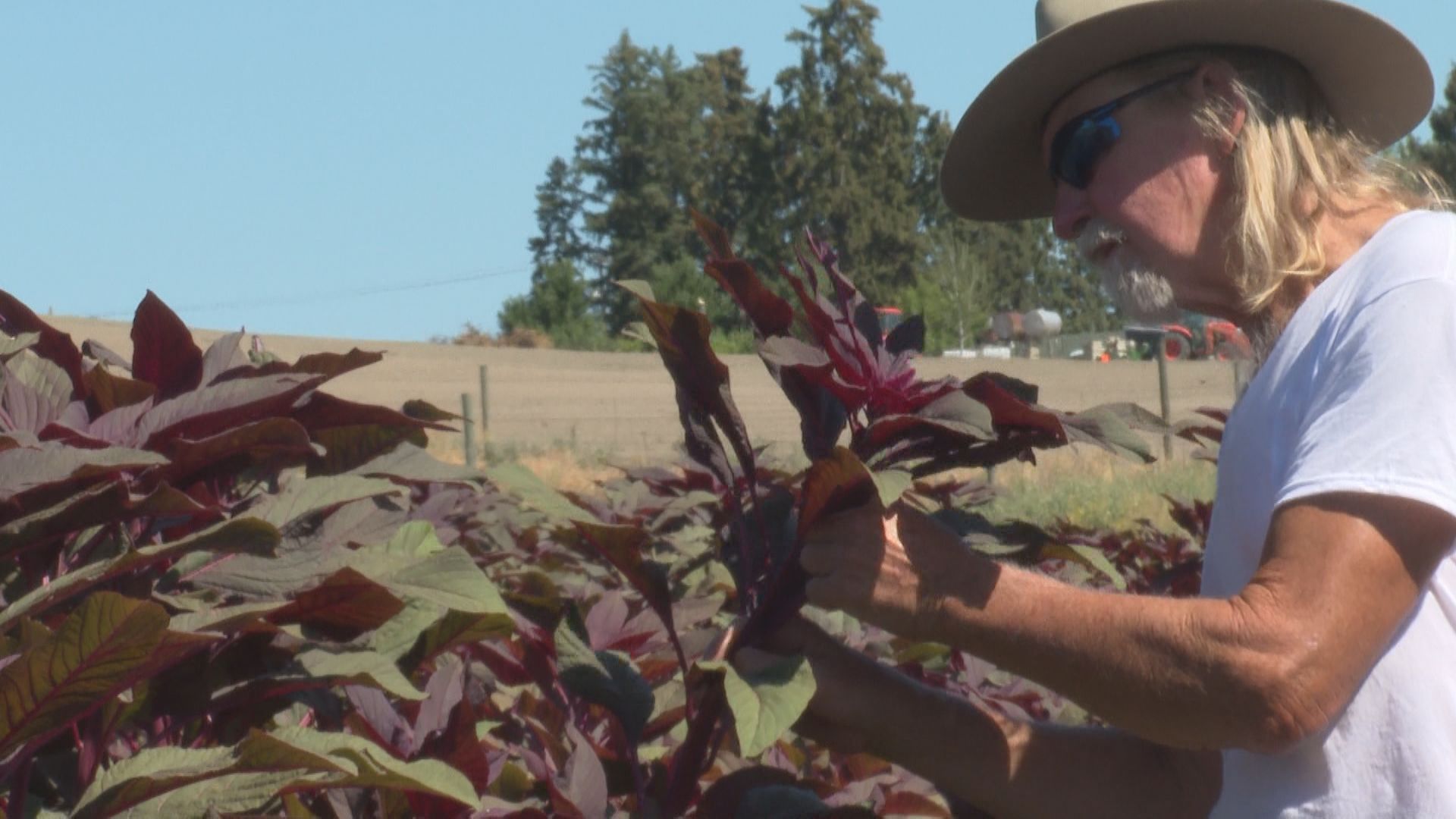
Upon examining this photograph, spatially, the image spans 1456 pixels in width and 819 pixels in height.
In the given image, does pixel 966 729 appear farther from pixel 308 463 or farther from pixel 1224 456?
pixel 308 463

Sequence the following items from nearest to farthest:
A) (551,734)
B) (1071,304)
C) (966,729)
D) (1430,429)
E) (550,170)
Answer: (1430,429), (551,734), (966,729), (550,170), (1071,304)

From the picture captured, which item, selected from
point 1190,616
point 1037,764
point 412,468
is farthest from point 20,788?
point 1037,764

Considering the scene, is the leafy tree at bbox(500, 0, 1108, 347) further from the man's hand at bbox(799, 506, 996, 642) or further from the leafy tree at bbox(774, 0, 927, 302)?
the man's hand at bbox(799, 506, 996, 642)

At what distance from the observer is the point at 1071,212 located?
84.0 inches

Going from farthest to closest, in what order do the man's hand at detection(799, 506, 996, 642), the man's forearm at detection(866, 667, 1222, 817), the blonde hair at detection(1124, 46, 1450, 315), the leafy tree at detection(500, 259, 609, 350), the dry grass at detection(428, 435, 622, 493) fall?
the leafy tree at detection(500, 259, 609, 350) → the dry grass at detection(428, 435, 622, 493) → the man's forearm at detection(866, 667, 1222, 817) → the blonde hair at detection(1124, 46, 1450, 315) → the man's hand at detection(799, 506, 996, 642)

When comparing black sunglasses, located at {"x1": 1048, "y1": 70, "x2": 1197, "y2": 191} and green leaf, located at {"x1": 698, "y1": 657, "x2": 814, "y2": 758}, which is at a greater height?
black sunglasses, located at {"x1": 1048, "y1": 70, "x2": 1197, "y2": 191}

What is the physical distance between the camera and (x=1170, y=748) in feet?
7.23

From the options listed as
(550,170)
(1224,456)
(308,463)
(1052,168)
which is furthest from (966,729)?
(550,170)

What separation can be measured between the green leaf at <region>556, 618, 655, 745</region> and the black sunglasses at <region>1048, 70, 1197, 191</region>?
842 millimetres

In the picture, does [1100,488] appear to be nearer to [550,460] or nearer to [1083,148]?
[550,460]

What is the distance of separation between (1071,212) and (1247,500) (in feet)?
1.55

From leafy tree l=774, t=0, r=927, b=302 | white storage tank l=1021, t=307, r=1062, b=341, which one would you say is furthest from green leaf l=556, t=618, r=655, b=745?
leafy tree l=774, t=0, r=927, b=302

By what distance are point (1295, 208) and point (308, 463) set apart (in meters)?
1.14

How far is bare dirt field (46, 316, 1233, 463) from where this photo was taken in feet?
74.6
